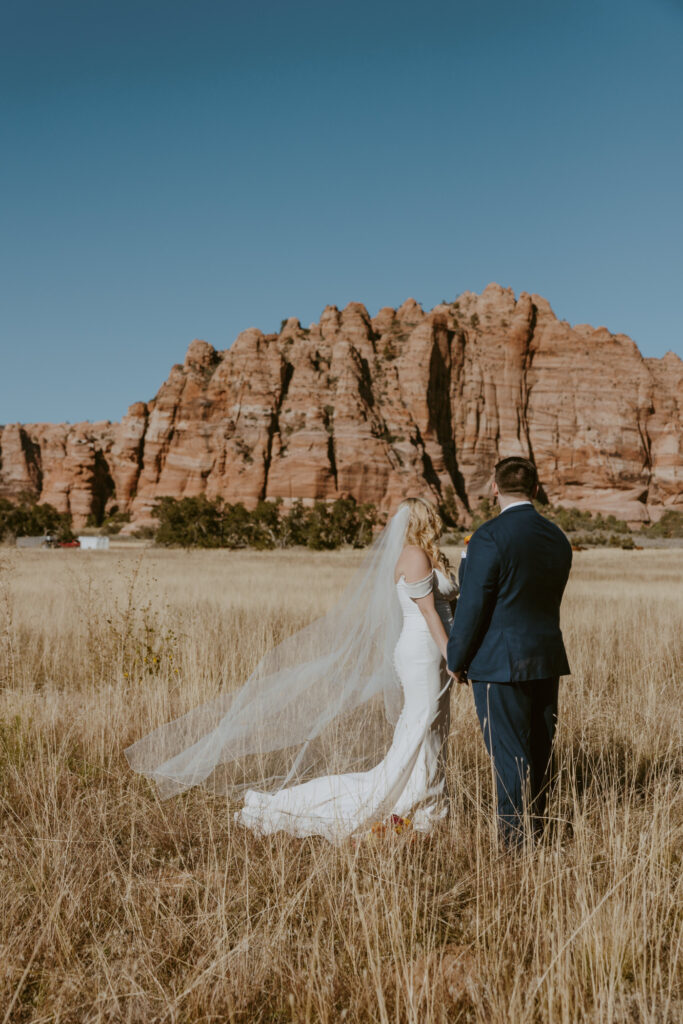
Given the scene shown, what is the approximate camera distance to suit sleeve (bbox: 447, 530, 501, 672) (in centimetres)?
314

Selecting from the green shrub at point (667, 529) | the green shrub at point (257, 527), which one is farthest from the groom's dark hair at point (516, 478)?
the green shrub at point (667, 529)

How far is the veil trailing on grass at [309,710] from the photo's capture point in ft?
13.6

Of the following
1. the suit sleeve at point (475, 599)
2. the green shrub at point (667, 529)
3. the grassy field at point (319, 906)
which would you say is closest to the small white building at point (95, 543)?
the grassy field at point (319, 906)

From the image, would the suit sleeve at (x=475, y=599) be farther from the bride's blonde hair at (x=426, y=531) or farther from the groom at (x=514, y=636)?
the bride's blonde hair at (x=426, y=531)

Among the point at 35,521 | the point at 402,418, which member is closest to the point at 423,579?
the point at 35,521

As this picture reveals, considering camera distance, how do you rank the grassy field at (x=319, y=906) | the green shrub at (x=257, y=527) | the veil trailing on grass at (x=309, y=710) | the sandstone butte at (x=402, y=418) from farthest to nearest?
the sandstone butte at (x=402, y=418) → the green shrub at (x=257, y=527) → the veil trailing on grass at (x=309, y=710) → the grassy field at (x=319, y=906)

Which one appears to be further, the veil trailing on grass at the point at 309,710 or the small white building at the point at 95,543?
the small white building at the point at 95,543

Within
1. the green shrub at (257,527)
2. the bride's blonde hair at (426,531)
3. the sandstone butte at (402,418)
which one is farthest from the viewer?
the sandstone butte at (402,418)

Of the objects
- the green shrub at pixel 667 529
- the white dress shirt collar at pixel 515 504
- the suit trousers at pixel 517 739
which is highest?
the white dress shirt collar at pixel 515 504

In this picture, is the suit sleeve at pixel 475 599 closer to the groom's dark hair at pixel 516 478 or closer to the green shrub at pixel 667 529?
the groom's dark hair at pixel 516 478

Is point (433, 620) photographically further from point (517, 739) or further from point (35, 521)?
point (35, 521)

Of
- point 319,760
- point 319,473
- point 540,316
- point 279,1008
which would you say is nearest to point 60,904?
point 279,1008

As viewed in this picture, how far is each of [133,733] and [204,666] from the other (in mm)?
1840

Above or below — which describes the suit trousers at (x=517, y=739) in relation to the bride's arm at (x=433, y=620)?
below
